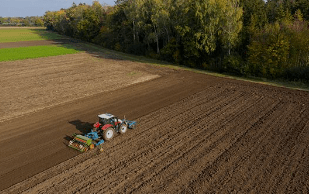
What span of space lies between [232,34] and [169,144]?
25692 mm

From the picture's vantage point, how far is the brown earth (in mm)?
12438

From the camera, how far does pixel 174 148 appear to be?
51.1 feet

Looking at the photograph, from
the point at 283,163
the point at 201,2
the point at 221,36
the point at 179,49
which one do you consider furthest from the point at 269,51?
the point at 283,163

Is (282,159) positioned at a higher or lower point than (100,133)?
lower

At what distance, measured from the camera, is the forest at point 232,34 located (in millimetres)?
32312

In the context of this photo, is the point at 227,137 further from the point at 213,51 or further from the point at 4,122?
the point at 213,51

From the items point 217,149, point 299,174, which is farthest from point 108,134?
point 299,174

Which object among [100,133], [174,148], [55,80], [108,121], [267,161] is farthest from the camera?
[55,80]

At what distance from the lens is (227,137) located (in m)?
16.9

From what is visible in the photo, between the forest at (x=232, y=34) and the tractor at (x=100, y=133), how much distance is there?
2438cm

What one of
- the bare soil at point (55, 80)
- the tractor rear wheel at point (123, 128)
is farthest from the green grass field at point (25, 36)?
the tractor rear wheel at point (123, 128)

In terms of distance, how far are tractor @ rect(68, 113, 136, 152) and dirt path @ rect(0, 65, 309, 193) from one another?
1.82ft

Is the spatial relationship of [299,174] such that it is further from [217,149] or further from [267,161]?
[217,149]

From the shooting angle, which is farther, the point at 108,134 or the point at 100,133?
the point at 100,133
